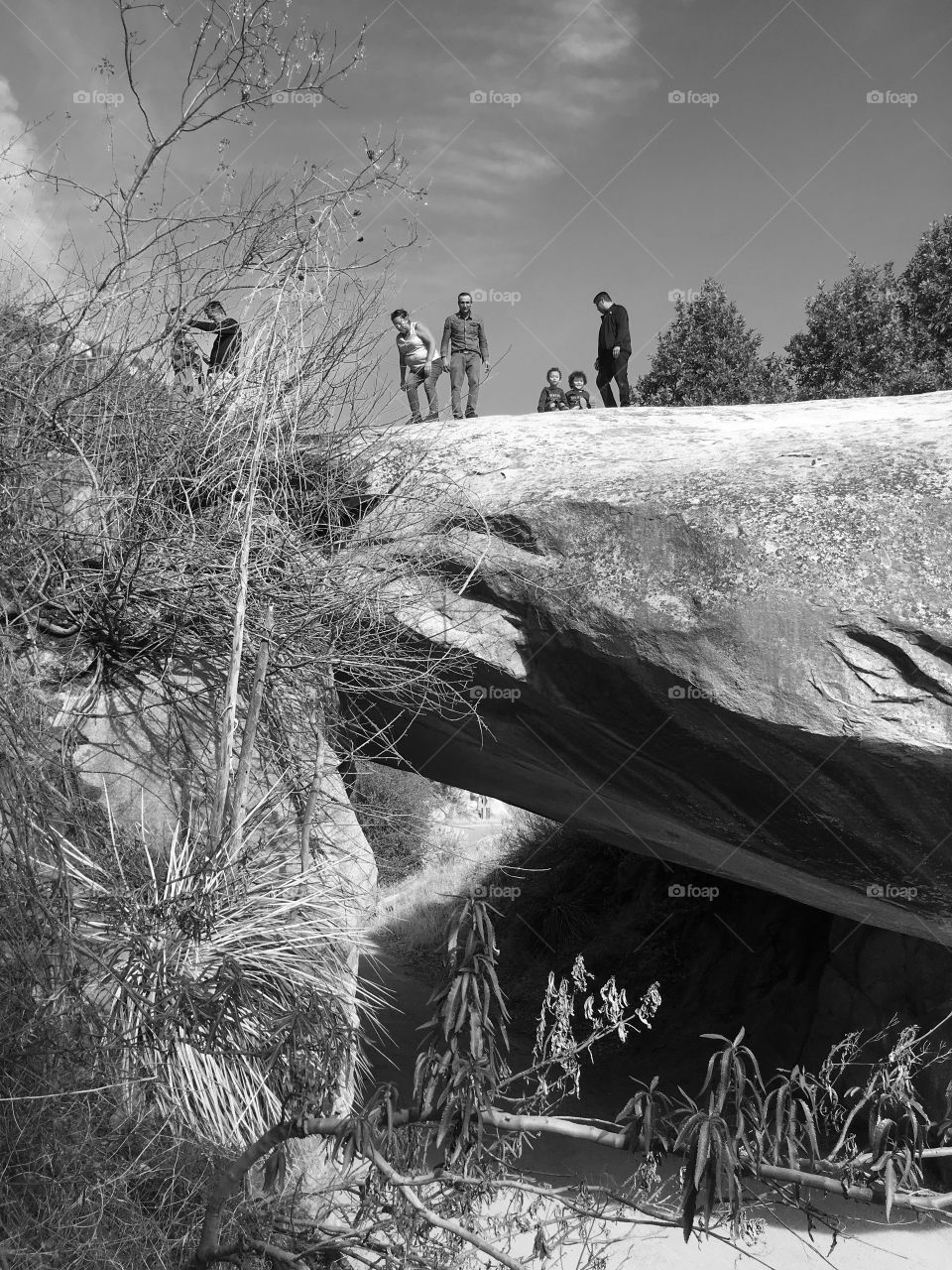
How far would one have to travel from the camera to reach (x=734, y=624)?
4.92 m

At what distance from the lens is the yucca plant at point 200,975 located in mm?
4016

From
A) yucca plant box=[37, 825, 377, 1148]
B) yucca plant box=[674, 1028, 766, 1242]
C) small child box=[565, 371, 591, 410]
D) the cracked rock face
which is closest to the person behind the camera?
yucca plant box=[674, 1028, 766, 1242]

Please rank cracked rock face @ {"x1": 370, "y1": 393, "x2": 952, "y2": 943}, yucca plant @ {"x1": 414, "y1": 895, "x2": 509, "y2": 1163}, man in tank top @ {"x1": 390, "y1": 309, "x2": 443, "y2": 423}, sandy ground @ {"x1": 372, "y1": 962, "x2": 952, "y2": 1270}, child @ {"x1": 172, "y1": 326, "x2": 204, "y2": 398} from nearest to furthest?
yucca plant @ {"x1": 414, "y1": 895, "x2": 509, "y2": 1163}
cracked rock face @ {"x1": 370, "y1": 393, "x2": 952, "y2": 943}
sandy ground @ {"x1": 372, "y1": 962, "x2": 952, "y2": 1270}
child @ {"x1": 172, "y1": 326, "x2": 204, "y2": 398}
man in tank top @ {"x1": 390, "y1": 309, "x2": 443, "y2": 423}

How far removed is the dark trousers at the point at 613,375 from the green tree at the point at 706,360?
13.1 meters

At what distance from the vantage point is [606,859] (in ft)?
40.4

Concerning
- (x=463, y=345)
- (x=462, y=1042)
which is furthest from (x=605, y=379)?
(x=462, y=1042)

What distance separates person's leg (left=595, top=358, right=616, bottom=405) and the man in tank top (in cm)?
159

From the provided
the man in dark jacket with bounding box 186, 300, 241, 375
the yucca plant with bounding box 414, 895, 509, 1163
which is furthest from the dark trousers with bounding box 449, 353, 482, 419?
the yucca plant with bounding box 414, 895, 509, 1163

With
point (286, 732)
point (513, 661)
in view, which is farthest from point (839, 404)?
point (286, 732)

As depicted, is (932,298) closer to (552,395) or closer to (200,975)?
(552,395)

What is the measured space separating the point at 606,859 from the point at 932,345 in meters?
13.6

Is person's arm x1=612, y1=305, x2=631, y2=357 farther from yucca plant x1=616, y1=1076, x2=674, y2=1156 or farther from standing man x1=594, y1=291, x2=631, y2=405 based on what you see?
yucca plant x1=616, y1=1076, x2=674, y2=1156

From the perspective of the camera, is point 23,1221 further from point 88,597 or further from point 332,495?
point 332,495

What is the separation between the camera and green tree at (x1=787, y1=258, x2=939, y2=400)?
68.4 ft
